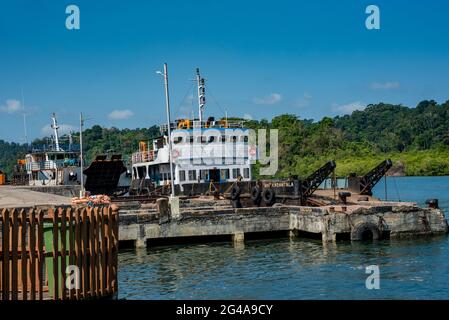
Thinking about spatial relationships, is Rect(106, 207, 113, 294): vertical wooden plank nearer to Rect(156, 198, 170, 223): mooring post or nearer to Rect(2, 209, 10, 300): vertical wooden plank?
Rect(2, 209, 10, 300): vertical wooden plank

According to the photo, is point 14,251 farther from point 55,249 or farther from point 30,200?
point 30,200

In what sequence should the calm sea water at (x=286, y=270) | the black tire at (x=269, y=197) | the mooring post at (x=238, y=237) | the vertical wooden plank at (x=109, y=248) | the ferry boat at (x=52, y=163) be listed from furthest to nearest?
the ferry boat at (x=52, y=163)
the black tire at (x=269, y=197)
the mooring post at (x=238, y=237)
the calm sea water at (x=286, y=270)
the vertical wooden plank at (x=109, y=248)

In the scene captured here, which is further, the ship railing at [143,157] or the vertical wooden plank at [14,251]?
the ship railing at [143,157]

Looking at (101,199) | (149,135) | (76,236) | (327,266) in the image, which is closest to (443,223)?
(327,266)

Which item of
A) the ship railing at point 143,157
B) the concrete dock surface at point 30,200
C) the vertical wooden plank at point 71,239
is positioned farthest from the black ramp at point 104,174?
the vertical wooden plank at point 71,239

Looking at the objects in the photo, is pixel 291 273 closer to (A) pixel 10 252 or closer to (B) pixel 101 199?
(B) pixel 101 199

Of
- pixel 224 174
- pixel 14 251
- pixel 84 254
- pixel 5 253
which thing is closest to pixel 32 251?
pixel 14 251

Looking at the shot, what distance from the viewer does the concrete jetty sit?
2752cm

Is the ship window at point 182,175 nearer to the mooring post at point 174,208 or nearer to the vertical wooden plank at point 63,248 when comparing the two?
the mooring post at point 174,208

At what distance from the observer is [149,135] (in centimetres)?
19400

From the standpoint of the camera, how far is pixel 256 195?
116 ft

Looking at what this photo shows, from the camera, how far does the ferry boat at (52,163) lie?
54.7 m

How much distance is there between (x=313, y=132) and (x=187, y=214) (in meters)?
99.1

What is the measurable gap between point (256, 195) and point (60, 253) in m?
25.0
